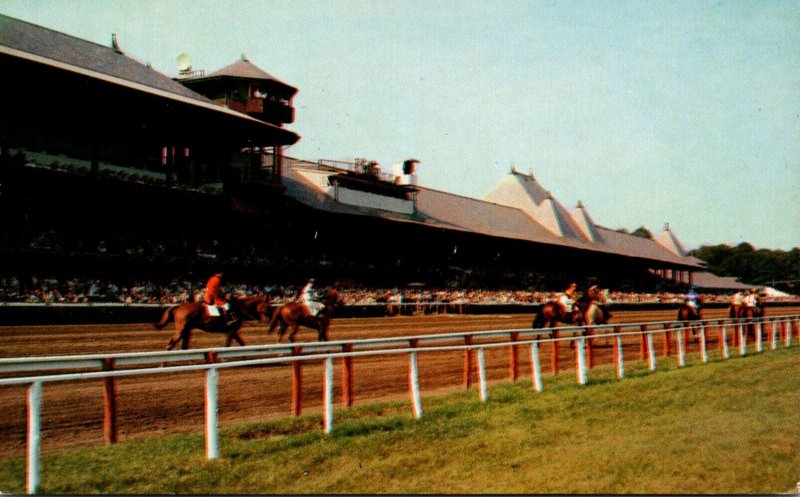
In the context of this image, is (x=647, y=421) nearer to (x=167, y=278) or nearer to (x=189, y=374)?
(x=189, y=374)

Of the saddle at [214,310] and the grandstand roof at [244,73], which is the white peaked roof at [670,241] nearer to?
the grandstand roof at [244,73]

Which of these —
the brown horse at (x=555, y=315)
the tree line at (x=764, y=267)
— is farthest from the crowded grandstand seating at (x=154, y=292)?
the tree line at (x=764, y=267)

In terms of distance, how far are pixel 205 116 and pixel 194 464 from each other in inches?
877

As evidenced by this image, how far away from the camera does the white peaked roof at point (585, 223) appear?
64.5m

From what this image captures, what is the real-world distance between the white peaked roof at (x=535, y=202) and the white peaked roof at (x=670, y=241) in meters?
18.3

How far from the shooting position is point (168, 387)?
1112 centimetres

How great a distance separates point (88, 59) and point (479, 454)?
21847 mm

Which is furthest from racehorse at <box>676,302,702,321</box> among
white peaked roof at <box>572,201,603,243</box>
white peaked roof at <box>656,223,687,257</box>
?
white peaked roof at <box>656,223,687,257</box>

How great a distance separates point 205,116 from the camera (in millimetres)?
26891

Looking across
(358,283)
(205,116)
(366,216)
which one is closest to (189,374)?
(205,116)

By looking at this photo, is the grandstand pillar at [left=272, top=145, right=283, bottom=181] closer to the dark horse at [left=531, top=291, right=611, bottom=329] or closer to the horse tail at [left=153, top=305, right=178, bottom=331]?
the dark horse at [left=531, top=291, right=611, bottom=329]

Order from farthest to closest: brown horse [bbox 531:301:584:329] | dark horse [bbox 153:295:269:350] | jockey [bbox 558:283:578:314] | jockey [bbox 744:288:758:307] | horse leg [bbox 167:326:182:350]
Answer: jockey [bbox 744:288:758:307] → jockey [bbox 558:283:578:314] → brown horse [bbox 531:301:584:329] → dark horse [bbox 153:295:269:350] → horse leg [bbox 167:326:182:350]

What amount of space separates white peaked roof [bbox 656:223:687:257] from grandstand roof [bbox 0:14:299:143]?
192 ft

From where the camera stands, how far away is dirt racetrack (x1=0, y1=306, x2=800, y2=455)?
8406mm
